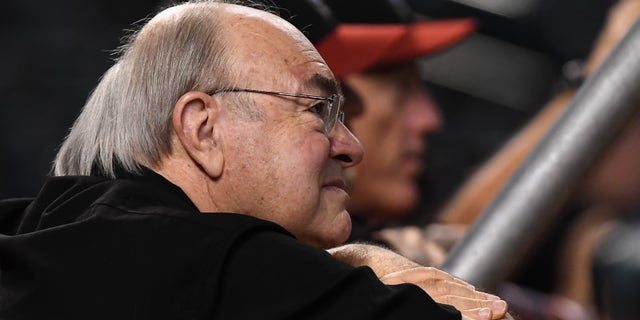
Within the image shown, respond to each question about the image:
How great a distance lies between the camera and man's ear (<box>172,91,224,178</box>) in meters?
1.64

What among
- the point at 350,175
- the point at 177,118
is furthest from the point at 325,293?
the point at 350,175

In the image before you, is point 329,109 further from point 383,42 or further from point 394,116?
point 394,116

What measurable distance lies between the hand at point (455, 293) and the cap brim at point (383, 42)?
0.82 meters

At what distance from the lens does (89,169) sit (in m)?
1.69

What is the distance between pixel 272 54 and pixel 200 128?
139 mm

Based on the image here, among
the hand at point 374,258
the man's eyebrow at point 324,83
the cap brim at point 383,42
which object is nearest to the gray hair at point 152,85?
the man's eyebrow at point 324,83

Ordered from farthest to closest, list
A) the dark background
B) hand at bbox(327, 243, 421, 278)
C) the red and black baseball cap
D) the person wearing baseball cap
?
the dark background
the person wearing baseball cap
the red and black baseball cap
hand at bbox(327, 243, 421, 278)

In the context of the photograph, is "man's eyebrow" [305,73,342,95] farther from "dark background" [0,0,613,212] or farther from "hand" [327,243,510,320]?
"dark background" [0,0,613,212]

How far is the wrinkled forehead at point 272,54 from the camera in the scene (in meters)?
1.68

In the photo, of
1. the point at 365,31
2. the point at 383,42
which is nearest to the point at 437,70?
the point at 383,42

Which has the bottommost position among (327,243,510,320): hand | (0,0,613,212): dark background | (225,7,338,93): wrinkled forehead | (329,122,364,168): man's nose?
(0,0,613,212): dark background

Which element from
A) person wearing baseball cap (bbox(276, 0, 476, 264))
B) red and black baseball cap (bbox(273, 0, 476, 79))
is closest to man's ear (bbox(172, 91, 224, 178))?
red and black baseball cap (bbox(273, 0, 476, 79))

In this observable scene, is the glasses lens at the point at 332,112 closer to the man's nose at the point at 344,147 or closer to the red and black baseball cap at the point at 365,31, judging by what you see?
the man's nose at the point at 344,147

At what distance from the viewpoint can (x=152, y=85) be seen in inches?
65.8
